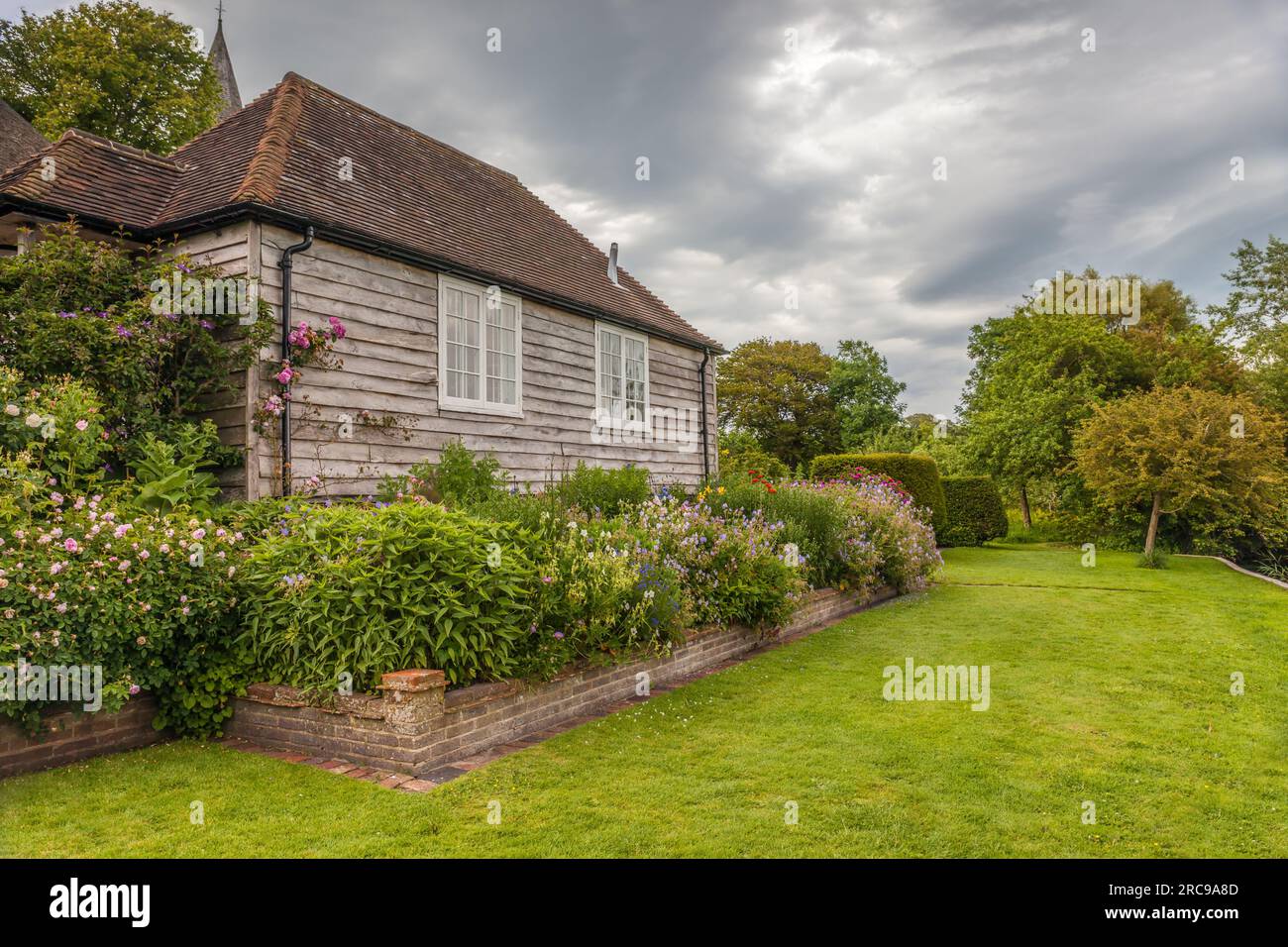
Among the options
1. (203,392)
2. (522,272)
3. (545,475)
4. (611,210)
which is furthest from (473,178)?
(203,392)

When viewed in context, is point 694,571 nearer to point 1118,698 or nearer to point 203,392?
point 1118,698

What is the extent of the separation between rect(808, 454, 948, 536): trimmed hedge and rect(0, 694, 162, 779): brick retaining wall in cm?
1620

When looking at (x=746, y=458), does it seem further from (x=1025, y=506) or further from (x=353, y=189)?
(x=353, y=189)

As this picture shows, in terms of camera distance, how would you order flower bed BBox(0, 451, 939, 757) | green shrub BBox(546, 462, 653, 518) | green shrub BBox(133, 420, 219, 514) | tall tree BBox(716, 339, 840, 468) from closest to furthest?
flower bed BBox(0, 451, 939, 757)
green shrub BBox(133, 420, 219, 514)
green shrub BBox(546, 462, 653, 518)
tall tree BBox(716, 339, 840, 468)

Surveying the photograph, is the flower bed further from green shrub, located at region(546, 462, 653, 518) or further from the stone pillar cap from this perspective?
green shrub, located at region(546, 462, 653, 518)

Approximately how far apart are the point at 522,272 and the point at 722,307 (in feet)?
36.3

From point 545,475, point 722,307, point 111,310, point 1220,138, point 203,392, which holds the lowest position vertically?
point 545,475

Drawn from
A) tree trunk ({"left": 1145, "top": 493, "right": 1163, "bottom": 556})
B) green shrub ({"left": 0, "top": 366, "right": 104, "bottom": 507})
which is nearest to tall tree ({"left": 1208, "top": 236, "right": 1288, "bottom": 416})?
tree trunk ({"left": 1145, "top": 493, "right": 1163, "bottom": 556})

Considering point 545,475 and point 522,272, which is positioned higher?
point 522,272

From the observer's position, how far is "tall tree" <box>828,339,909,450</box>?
135 feet

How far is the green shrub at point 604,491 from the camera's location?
9.01 meters

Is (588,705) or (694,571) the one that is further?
(694,571)

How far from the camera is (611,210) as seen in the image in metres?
18.2

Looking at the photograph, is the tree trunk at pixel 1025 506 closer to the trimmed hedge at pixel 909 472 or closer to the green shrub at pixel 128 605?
the trimmed hedge at pixel 909 472
